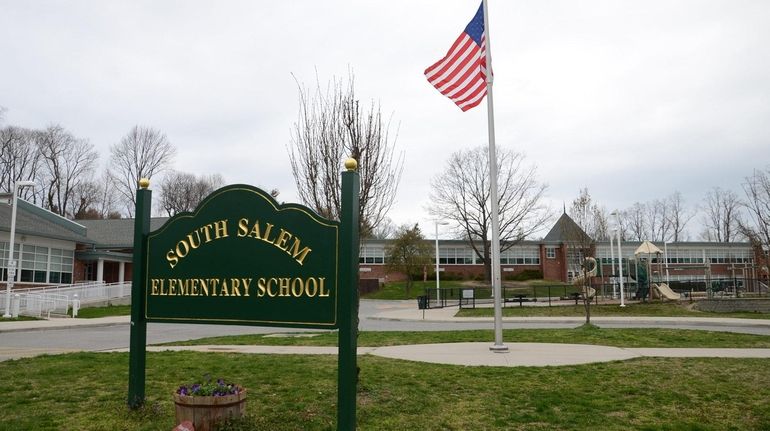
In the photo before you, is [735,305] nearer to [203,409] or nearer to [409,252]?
[203,409]

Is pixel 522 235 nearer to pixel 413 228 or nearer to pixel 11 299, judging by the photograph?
pixel 413 228

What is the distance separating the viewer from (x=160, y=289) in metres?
6.43

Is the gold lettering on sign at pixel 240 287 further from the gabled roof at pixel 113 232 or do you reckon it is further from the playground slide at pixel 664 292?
the gabled roof at pixel 113 232

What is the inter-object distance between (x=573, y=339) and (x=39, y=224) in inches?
1387

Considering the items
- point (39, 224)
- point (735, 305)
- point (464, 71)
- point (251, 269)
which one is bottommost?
point (735, 305)

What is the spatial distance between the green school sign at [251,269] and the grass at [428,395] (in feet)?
3.11

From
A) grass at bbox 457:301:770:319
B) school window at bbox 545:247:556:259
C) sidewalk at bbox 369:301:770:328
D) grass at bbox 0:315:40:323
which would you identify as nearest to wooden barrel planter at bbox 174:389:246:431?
sidewalk at bbox 369:301:770:328

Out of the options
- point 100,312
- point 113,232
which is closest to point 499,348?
point 100,312

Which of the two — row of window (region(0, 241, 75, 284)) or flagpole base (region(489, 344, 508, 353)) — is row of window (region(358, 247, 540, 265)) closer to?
row of window (region(0, 241, 75, 284))

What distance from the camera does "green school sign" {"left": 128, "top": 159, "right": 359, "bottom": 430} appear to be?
5.30 metres

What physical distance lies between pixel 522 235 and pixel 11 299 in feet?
140

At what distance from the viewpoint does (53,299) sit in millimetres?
28562

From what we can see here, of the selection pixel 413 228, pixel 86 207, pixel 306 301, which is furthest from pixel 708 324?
pixel 86 207

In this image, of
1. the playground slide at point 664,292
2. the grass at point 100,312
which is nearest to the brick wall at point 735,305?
the playground slide at point 664,292
